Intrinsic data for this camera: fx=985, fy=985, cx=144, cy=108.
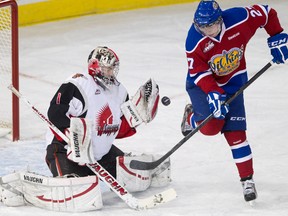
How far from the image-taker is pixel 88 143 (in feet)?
13.6

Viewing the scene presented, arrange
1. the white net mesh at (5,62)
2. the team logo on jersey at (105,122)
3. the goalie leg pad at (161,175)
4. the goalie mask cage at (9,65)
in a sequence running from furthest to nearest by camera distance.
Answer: the white net mesh at (5,62), the goalie mask cage at (9,65), the goalie leg pad at (161,175), the team logo on jersey at (105,122)

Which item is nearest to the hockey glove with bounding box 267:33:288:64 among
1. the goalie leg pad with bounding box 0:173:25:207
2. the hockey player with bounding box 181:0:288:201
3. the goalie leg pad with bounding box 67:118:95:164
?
the hockey player with bounding box 181:0:288:201

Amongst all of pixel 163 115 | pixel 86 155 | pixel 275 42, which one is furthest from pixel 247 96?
pixel 86 155

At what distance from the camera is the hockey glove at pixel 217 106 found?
4262mm

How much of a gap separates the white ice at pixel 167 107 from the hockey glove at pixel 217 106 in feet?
1.29

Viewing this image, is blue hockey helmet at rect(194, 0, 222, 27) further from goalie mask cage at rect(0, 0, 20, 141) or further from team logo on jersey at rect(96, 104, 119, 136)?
goalie mask cage at rect(0, 0, 20, 141)

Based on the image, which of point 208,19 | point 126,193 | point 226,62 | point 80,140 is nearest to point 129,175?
point 126,193

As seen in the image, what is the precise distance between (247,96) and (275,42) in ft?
5.08

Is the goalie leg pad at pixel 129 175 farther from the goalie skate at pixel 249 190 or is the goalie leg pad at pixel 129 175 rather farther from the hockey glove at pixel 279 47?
the hockey glove at pixel 279 47

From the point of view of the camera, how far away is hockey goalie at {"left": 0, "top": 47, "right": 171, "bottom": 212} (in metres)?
4.19

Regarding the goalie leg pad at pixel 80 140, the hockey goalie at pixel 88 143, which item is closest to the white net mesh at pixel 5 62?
the hockey goalie at pixel 88 143

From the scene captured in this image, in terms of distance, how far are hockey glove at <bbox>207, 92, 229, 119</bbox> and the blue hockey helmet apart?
31cm

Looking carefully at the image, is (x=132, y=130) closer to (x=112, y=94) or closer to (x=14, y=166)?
(x=112, y=94)

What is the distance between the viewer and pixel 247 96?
602 cm
